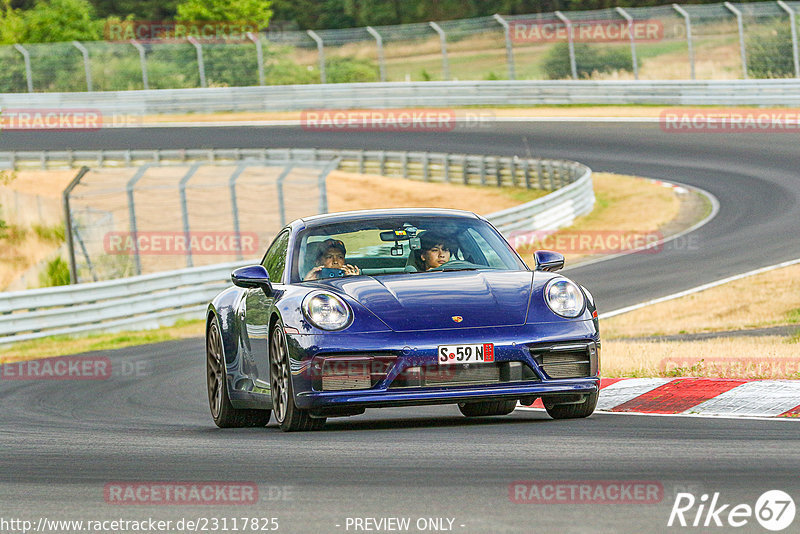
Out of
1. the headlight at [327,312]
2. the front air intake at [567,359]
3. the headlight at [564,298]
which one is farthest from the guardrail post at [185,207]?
the front air intake at [567,359]

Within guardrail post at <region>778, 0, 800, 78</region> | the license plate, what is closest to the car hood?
the license plate

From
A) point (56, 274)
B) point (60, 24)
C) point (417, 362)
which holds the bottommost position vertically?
point (56, 274)

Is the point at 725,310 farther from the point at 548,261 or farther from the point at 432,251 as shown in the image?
the point at 432,251

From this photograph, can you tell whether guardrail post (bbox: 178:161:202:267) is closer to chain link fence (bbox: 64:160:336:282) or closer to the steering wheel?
chain link fence (bbox: 64:160:336:282)

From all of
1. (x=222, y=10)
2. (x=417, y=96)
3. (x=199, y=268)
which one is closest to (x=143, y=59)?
(x=417, y=96)

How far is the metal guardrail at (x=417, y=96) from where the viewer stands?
3712cm

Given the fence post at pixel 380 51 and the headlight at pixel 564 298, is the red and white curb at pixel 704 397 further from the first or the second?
the fence post at pixel 380 51

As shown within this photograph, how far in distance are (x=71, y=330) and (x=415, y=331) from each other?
46.2ft

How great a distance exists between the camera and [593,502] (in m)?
5.23

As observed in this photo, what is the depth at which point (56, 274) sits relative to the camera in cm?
2961

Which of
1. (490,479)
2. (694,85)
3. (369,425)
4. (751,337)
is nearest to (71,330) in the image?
(751,337)

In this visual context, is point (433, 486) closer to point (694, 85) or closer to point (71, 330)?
point (71, 330)

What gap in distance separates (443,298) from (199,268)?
14.2 meters

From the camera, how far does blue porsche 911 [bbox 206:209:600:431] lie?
24.8 ft
